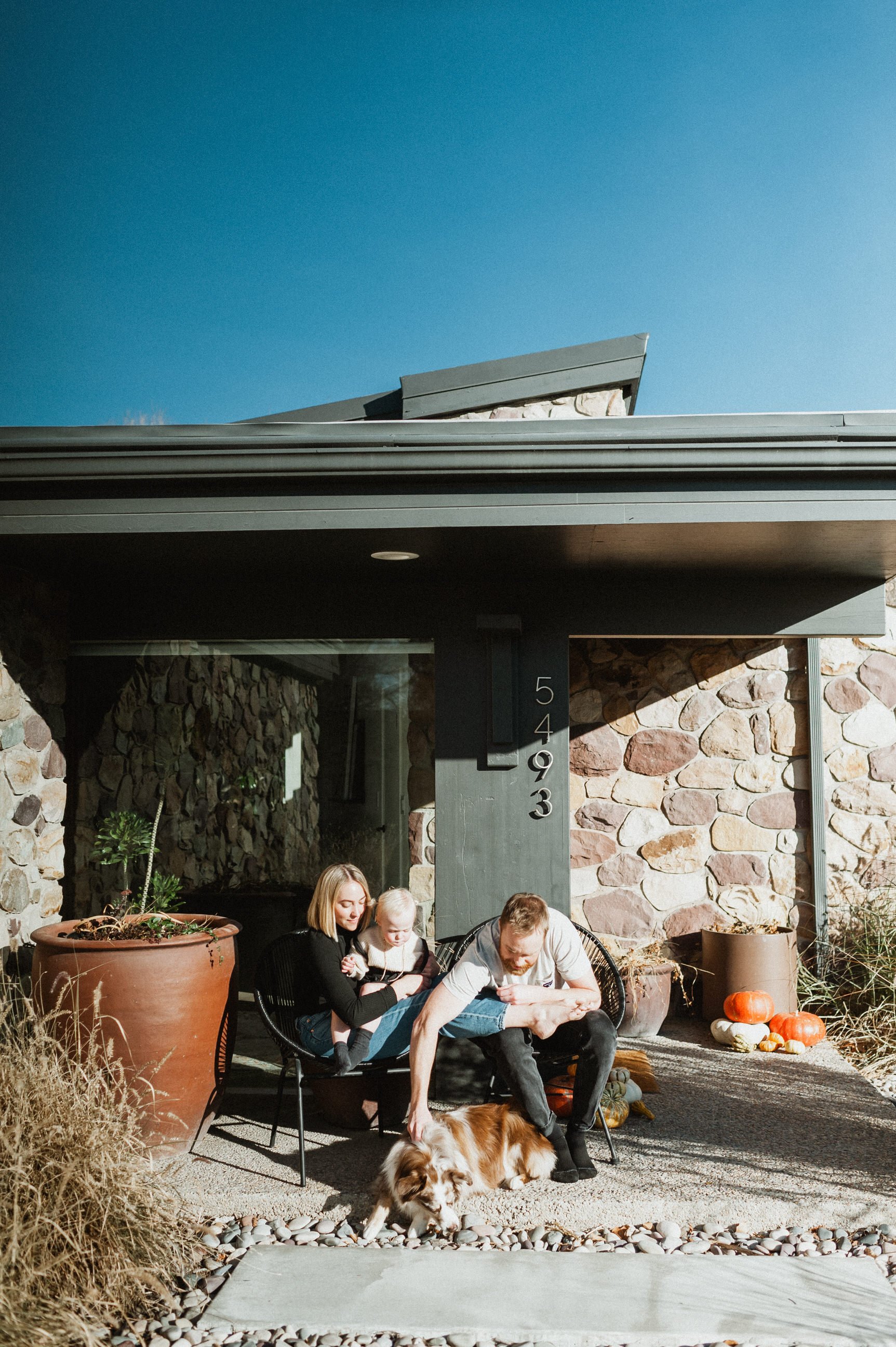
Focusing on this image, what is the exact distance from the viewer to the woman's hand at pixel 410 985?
3467 millimetres

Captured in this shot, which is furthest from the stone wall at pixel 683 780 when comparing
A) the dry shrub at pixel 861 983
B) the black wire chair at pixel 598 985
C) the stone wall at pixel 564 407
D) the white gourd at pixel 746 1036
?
the stone wall at pixel 564 407

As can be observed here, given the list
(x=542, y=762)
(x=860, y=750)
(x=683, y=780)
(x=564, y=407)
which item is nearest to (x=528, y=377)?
(x=564, y=407)

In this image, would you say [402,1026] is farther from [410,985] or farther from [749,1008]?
[749,1008]

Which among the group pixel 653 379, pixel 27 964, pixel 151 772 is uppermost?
pixel 653 379

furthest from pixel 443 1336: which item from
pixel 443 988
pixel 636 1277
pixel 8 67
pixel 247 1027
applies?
pixel 8 67

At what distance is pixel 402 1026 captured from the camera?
3434 mm

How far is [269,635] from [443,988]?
6.67 ft

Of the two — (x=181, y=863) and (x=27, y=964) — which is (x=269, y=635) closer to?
(x=181, y=863)

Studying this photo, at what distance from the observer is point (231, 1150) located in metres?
3.49

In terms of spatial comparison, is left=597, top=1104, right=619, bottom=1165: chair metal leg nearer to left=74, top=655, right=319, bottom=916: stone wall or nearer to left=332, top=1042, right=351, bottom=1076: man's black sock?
left=332, top=1042, right=351, bottom=1076: man's black sock

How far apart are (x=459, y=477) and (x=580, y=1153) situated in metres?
2.34

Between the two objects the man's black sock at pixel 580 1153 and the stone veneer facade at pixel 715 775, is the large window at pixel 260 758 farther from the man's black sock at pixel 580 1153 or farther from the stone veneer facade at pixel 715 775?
the man's black sock at pixel 580 1153

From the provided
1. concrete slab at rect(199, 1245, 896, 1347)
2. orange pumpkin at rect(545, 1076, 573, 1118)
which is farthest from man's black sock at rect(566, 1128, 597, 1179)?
concrete slab at rect(199, 1245, 896, 1347)

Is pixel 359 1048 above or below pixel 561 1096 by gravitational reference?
above
